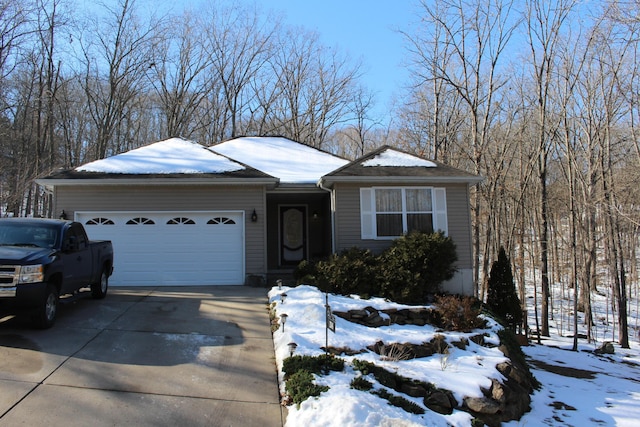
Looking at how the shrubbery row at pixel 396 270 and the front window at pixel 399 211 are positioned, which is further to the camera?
the front window at pixel 399 211

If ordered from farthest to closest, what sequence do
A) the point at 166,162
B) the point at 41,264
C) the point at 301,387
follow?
the point at 166,162
the point at 41,264
the point at 301,387

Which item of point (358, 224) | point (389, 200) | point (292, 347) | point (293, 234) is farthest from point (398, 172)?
point (292, 347)

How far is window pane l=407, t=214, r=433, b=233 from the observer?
39.7 ft

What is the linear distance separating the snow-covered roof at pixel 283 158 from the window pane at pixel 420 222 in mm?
3008

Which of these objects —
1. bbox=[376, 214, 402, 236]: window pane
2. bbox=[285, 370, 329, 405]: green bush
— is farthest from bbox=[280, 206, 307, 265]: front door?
bbox=[285, 370, 329, 405]: green bush

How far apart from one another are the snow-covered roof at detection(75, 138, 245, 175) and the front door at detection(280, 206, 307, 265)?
11.1 ft

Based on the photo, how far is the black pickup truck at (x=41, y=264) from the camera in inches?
233

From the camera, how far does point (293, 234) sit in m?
15.3

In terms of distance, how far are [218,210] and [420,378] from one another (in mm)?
7357

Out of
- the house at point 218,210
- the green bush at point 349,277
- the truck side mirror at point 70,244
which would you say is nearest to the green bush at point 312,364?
the truck side mirror at point 70,244

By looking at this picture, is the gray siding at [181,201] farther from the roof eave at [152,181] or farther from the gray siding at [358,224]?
the gray siding at [358,224]

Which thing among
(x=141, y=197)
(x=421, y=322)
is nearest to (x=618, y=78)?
(x=421, y=322)

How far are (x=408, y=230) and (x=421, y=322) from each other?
322 cm

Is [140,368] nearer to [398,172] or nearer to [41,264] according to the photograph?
[41,264]
